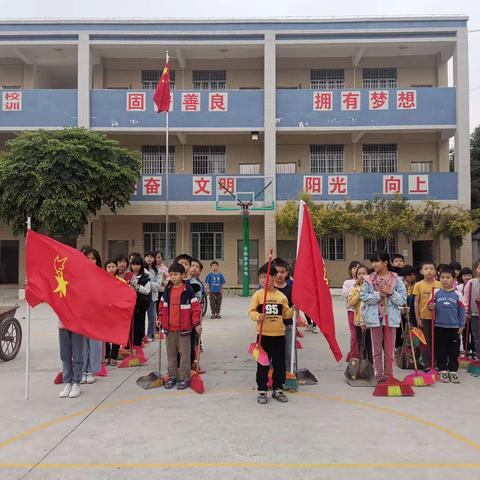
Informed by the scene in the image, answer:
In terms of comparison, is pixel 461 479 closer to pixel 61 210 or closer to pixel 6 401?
pixel 6 401

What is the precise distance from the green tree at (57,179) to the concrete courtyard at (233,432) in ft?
31.9

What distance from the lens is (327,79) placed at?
20.0 m

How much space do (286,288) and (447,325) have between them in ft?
6.57

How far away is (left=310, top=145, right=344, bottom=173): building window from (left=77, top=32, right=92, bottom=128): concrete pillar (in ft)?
30.2

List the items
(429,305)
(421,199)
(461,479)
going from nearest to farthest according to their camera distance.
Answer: (461,479)
(429,305)
(421,199)

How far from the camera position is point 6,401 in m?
4.83

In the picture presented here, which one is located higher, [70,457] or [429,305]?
[429,305]

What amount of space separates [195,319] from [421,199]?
47.2 ft

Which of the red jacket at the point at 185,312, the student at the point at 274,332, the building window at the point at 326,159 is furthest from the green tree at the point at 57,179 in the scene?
the student at the point at 274,332

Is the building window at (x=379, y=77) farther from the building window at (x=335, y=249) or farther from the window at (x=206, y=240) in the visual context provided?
the window at (x=206, y=240)

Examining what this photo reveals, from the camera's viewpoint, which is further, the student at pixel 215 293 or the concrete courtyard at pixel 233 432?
the student at pixel 215 293

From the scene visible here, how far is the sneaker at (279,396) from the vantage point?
477 cm

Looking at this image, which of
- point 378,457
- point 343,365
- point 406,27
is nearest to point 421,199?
point 406,27

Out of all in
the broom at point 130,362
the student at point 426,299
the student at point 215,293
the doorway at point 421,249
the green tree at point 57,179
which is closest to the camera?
the student at point 426,299
